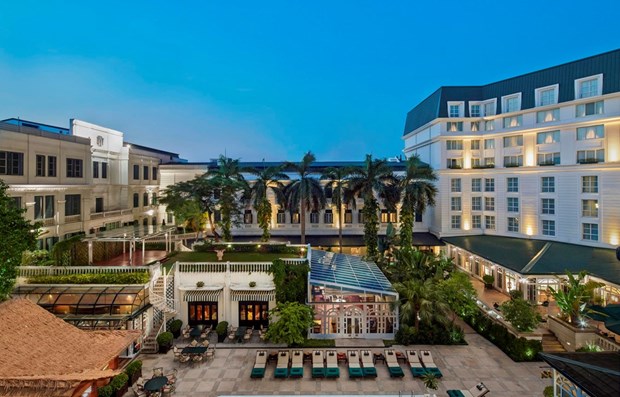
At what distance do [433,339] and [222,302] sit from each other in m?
14.7

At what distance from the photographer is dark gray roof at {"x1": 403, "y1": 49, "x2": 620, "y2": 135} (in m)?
33.0

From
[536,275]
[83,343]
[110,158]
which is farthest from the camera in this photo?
[110,158]

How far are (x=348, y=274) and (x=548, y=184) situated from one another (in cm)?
2608

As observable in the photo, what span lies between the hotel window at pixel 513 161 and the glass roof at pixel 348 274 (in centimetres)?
2196

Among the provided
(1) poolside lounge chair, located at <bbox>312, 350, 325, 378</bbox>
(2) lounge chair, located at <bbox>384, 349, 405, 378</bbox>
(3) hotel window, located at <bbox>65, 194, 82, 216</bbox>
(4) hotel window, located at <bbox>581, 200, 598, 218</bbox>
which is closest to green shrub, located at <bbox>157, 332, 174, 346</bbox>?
(1) poolside lounge chair, located at <bbox>312, 350, 325, 378</bbox>

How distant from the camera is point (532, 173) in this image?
38.0 meters

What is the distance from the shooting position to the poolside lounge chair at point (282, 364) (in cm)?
1802

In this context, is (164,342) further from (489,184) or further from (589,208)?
(589,208)

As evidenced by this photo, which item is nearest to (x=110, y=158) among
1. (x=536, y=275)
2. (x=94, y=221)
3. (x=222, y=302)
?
(x=94, y=221)

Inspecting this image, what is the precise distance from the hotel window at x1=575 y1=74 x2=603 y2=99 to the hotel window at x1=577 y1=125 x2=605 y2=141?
3.26 m

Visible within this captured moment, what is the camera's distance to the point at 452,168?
42156 millimetres

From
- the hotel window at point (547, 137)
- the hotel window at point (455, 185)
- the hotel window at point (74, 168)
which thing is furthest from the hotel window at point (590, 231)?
the hotel window at point (74, 168)

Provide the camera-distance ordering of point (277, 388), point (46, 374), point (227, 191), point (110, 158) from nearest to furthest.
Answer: point (46, 374), point (277, 388), point (227, 191), point (110, 158)

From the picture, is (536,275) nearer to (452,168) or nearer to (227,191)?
(452,168)
